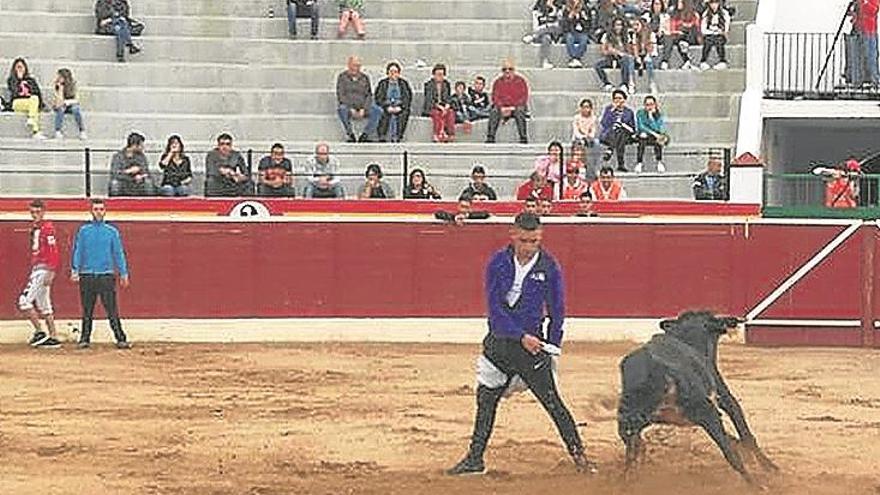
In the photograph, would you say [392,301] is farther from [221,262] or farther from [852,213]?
[852,213]

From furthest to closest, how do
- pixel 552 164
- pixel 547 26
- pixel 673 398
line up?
→ pixel 547 26
pixel 552 164
pixel 673 398

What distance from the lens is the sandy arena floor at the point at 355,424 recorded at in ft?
29.9

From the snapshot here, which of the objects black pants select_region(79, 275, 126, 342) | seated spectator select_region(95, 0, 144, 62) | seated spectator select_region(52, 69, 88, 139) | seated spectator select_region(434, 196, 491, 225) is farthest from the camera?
seated spectator select_region(95, 0, 144, 62)

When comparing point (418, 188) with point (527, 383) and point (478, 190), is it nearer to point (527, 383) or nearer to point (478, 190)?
point (478, 190)

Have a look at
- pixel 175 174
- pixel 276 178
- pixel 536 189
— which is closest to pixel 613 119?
pixel 536 189

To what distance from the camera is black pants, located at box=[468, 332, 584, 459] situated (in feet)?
29.9

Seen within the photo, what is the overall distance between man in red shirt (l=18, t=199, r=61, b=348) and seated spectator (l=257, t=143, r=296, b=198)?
2.31 meters

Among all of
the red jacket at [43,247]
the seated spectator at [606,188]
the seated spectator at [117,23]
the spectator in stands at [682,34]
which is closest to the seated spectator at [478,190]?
the seated spectator at [606,188]

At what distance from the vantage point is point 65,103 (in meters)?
20.6

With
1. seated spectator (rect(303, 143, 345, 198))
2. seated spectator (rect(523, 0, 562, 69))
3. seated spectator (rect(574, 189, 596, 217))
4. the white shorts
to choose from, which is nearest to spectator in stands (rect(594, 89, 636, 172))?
seated spectator (rect(574, 189, 596, 217))

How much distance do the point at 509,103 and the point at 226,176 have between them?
399 cm

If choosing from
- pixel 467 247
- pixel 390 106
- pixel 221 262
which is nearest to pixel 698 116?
pixel 390 106

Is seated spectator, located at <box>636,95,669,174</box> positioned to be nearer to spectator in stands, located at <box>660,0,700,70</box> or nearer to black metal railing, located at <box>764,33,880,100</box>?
black metal railing, located at <box>764,33,880,100</box>

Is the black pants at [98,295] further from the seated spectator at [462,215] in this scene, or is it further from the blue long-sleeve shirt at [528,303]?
the blue long-sleeve shirt at [528,303]
